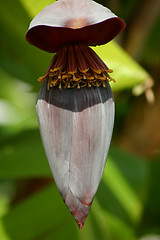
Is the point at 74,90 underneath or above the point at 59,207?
above

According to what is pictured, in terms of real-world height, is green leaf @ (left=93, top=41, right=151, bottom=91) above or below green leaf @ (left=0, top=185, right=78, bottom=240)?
above

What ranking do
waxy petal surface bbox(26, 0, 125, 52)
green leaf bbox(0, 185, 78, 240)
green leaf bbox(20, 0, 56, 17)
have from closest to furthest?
waxy petal surface bbox(26, 0, 125, 52) < green leaf bbox(20, 0, 56, 17) < green leaf bbox(0, 185, 78, 240)

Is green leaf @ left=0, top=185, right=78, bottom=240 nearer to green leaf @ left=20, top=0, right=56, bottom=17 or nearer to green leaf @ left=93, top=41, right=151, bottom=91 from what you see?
green leaf @ left=93, top=41, right=151, bottom=91

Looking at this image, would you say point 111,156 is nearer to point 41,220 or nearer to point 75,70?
point 41,220

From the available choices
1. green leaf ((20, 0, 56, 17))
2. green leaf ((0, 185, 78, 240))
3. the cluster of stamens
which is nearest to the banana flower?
the cluster of stamens

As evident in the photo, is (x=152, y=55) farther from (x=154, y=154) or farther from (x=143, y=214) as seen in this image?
(x=143, y=214)

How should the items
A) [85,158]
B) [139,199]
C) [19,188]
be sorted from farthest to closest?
[19,188] < [139,199] < [85,158]

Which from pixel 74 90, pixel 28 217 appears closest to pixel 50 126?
pixel 74 90

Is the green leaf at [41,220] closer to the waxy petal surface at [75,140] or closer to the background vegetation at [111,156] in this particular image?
the background vegetation at [111,156]
